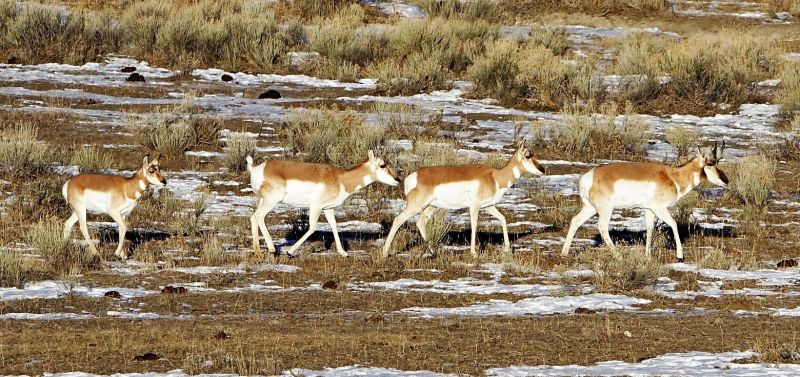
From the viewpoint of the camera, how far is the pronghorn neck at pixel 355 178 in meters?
14.8

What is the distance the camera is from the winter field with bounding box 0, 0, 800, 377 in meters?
9.75

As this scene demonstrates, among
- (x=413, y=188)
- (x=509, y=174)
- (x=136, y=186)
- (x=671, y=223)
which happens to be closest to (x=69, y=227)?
(x=136, y=186)

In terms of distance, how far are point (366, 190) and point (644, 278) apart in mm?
6483

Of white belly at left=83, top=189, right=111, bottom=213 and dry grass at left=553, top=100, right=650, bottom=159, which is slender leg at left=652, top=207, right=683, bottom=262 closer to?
white belly at left=83, top=189, right=111, bottom=213

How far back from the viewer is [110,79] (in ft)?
85.9

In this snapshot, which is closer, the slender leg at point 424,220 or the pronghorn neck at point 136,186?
the pronghorn neck at point 136,186

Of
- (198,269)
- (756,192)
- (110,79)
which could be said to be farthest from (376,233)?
(110,79)

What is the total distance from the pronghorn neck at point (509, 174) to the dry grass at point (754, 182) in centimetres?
435

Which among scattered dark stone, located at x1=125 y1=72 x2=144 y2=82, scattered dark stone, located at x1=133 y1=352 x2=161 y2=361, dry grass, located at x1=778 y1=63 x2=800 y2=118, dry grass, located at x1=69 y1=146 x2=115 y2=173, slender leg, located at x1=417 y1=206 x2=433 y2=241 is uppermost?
scattered dark stone, located at x1=133 y1=352 x2=161 y2=361

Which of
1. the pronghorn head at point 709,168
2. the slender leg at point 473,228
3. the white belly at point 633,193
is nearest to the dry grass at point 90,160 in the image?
the slender leg at point 473,228

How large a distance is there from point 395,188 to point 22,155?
5542 millimetres

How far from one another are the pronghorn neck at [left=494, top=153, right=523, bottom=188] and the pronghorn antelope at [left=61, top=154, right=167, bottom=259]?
13.5ft

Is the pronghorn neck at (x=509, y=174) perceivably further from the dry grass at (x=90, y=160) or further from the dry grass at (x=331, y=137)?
the dry grass at (x=90, y=160)

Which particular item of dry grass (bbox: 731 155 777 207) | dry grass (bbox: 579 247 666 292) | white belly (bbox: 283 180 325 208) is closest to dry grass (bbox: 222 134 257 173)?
white belly (bbox: 283 180 325 208)
